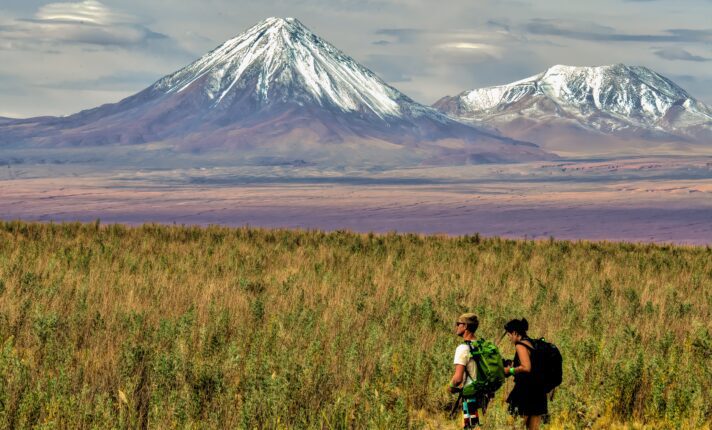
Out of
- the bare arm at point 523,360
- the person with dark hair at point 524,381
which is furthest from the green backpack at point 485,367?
the bare arm at point 523,360

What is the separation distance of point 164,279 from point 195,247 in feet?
23.8

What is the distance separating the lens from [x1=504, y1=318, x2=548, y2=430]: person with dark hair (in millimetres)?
7227

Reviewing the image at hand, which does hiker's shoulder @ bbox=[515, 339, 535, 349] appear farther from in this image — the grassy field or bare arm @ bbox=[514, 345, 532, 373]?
the grassy field

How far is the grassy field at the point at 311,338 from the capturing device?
27.0ft

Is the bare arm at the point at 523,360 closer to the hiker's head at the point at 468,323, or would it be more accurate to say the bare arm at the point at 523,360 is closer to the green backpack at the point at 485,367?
the green backpack at the point at 485,367

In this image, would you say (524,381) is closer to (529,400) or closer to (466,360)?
(529,400)

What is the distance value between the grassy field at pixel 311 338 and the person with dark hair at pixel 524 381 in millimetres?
318

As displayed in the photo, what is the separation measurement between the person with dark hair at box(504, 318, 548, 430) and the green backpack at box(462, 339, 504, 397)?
133mm

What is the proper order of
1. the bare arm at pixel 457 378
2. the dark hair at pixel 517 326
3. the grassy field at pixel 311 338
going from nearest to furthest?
the bare arm at pixel 457 378 → the dark hair at pixel 517 326 → the grassy field at pixel 311 338

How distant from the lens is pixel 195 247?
2242 centimetres

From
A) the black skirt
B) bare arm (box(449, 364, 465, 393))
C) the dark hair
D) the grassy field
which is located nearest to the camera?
bare arm (box(449, 364, 465, 393))

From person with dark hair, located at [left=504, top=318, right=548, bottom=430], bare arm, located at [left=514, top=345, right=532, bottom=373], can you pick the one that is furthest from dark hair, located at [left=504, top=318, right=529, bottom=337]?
bare arm, located at [left=514, top=345, right=532, bottom=373]

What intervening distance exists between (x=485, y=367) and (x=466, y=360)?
0.48 feet

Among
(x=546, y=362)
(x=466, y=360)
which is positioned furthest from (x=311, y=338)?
(x=466, y=360)
